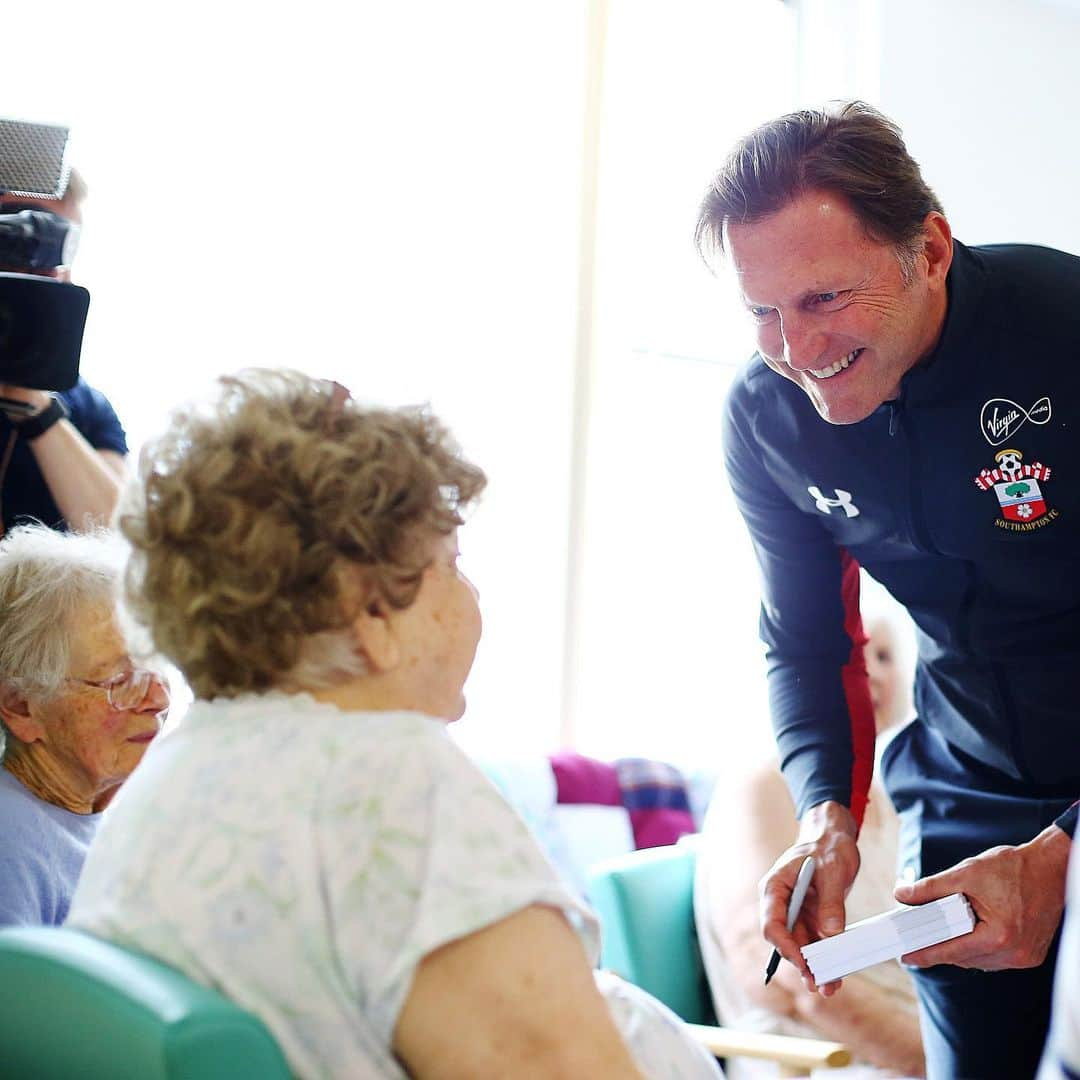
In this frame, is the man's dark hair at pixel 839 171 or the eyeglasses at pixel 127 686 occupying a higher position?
the man's dark hair at pixel 839 171

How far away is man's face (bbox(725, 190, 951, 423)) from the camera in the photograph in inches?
60.8

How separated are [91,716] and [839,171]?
3.80 feet

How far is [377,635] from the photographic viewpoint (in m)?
1.08

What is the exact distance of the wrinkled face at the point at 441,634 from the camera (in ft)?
3.62

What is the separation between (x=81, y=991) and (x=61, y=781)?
3.05 ft

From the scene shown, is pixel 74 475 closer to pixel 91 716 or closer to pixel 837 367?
pixel 91 716

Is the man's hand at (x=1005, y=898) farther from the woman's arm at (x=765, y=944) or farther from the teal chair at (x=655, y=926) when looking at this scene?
the teal chair at (x=655, y=926)

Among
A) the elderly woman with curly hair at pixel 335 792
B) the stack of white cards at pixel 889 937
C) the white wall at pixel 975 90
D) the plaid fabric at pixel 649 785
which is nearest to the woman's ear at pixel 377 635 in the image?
the elderly woman with curly hair at pixel 335 792

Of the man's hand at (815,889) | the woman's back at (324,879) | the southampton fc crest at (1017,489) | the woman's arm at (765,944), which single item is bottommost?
the woman's arm at (765,944)

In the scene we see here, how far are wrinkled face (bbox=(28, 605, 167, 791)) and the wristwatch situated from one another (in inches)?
15.9

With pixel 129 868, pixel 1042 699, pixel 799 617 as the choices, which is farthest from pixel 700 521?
pixel 129 868

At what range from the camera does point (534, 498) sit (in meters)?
3.80

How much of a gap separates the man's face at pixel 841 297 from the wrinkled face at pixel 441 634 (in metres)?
0.61

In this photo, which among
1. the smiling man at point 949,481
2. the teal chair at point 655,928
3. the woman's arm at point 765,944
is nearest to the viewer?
the smiling man at point 949,481
